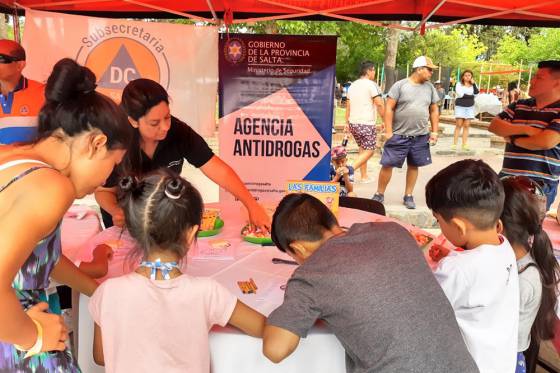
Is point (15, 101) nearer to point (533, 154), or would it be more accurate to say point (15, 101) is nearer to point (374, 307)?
point (374, 307)

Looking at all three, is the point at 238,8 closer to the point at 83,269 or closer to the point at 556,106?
the point at 556,106

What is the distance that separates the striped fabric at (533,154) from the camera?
3.28 m

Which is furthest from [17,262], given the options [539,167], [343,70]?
[343,70]

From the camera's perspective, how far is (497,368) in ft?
4.89

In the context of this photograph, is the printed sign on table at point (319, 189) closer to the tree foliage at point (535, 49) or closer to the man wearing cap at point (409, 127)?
the man wearing cap at point (409, 127)

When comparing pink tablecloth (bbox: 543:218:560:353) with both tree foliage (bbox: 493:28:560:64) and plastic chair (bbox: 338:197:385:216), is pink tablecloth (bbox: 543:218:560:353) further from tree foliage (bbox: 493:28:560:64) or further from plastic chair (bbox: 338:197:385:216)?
tree foliage (bbox: 493:28:560:64)

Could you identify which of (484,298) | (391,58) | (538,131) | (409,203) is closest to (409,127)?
(409,203)

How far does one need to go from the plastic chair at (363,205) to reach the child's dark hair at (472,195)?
1427 millimetres

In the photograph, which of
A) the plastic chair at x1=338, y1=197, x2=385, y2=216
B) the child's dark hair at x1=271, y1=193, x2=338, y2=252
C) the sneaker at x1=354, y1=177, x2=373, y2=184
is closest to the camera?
the child's dark hair at x1=271, y1=193, x2=338, y2=252

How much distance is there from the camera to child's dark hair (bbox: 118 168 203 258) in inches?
50.0

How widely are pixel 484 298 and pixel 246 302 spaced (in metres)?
0.72

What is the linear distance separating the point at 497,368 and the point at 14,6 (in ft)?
12.8

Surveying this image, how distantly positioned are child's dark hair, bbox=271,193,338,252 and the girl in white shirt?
71 cm

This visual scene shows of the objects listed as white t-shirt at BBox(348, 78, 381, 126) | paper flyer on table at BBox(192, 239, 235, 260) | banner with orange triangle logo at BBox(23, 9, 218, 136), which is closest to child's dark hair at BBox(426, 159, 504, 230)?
paper flyer on table at BBox(192, 239, 235, 260)
